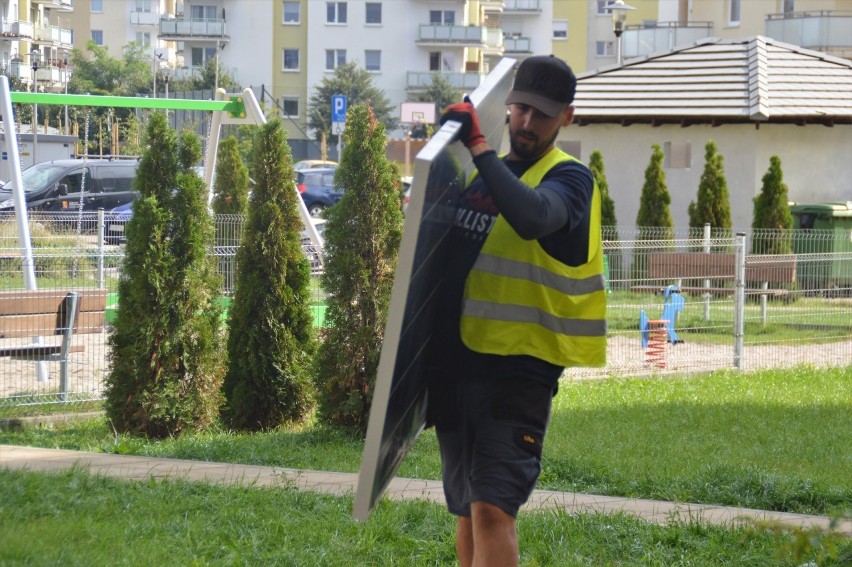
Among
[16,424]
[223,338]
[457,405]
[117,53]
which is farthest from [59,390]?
[117,53]

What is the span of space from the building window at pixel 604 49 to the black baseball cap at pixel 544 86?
8445cm

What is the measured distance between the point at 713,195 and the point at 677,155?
129 inches

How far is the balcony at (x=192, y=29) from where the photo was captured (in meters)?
76.8

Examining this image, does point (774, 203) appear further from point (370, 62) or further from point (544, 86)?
point (370, 62)

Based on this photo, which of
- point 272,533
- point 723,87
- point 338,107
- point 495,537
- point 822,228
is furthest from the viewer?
point 338,107

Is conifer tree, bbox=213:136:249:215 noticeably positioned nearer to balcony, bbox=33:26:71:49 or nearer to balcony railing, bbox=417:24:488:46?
balcony, bbox=33:26:71:49

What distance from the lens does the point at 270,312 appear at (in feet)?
32.3

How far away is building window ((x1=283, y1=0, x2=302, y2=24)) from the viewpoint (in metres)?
78.0

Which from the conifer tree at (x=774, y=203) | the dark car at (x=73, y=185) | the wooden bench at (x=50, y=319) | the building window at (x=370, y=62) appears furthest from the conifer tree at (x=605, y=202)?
the building window at (x=370, y=62)

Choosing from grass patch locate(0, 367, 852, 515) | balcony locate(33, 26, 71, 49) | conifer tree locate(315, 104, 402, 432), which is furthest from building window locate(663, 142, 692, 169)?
balcony locate(33, 26, 71, 49)

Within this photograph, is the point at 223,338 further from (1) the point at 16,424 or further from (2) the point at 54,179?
(2) the point at 54,179

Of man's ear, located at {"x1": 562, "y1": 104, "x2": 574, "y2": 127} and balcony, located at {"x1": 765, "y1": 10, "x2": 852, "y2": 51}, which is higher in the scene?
balcony, located at {"x1": 765, "y1": 10, "x2": 852, "y2": 51}

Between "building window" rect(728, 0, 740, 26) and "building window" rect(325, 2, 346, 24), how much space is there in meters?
35.2

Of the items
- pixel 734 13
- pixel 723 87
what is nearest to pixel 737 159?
pixel 723 87
